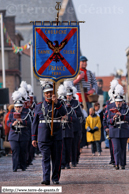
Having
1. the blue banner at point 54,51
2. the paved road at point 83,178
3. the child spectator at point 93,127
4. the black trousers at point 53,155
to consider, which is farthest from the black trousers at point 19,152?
the child spectator at point 93,127

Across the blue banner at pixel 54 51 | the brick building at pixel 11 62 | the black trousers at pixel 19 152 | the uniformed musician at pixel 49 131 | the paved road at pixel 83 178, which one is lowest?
the paved road at pixel 83 178

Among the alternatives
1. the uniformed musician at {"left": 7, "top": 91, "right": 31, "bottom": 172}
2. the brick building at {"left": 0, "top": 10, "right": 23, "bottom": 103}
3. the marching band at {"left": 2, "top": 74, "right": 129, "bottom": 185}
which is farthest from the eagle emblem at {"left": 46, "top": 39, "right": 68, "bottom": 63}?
the brick building at {"left": 0, "top": 10, "right": 23, "bottom": 103}

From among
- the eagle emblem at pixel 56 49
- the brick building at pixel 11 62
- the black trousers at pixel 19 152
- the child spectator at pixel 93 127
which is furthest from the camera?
the brick building at pixel 11 62

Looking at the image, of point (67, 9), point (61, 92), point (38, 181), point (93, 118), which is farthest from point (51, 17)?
point (38, 181)

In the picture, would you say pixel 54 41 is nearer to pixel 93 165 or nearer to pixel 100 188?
pixel 100 188

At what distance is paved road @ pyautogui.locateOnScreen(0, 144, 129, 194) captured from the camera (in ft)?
32.4

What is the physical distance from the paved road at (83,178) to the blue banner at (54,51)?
2116 millimetres

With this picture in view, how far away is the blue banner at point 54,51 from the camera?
11.1 meters

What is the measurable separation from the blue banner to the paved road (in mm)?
2116

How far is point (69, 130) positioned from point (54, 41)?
4.00 m

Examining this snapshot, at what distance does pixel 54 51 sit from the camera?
11086mm

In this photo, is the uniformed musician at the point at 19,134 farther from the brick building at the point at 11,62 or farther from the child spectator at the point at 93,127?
the brick building at the point at 11,62

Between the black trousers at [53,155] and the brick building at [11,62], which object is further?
the brick building at [11,62]

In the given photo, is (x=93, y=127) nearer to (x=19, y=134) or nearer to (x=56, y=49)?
(x=19, y=134)
